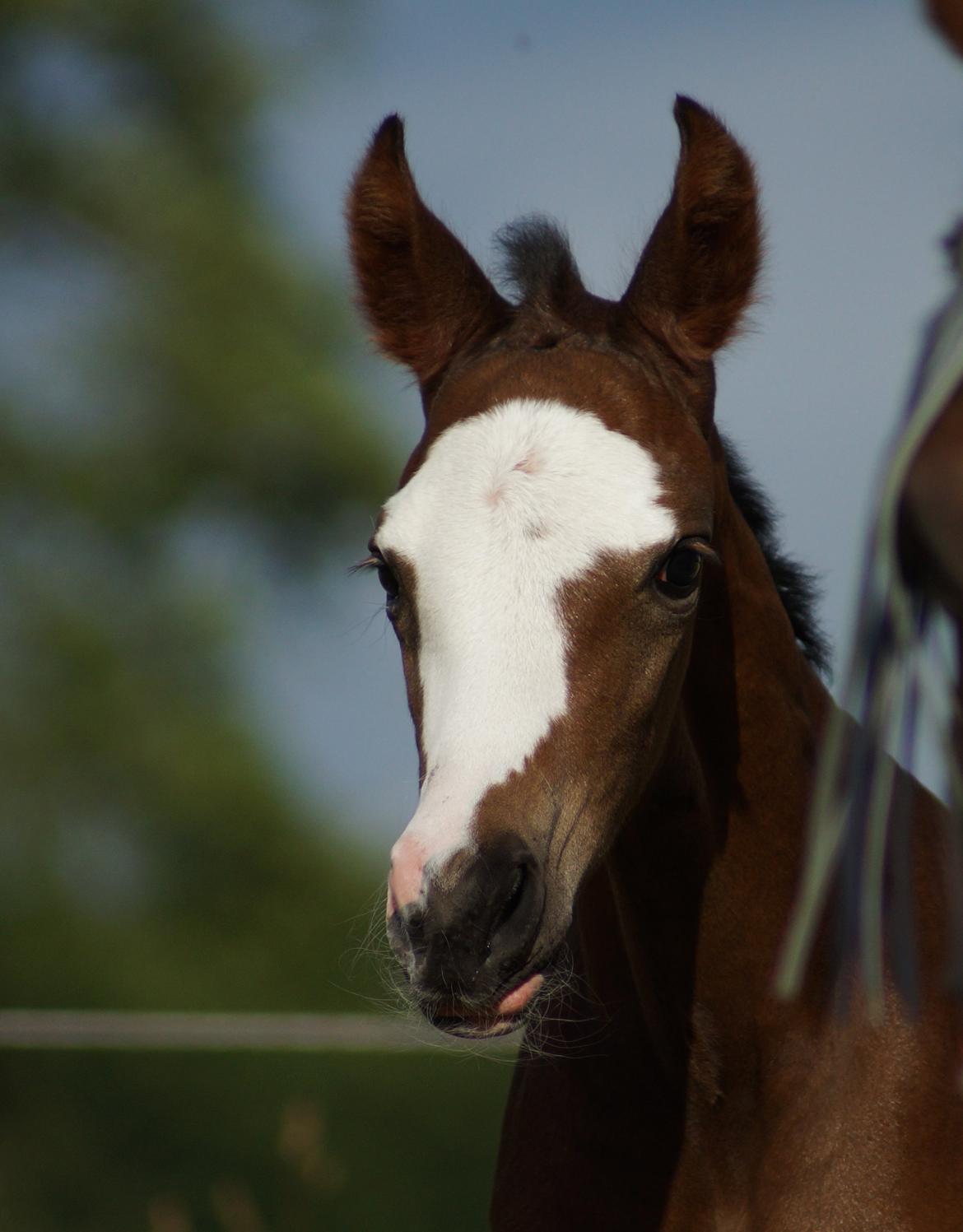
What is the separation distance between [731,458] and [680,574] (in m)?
0.70

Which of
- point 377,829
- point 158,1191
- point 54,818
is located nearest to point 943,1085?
point 158,1191

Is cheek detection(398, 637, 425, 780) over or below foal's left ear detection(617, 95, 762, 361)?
below

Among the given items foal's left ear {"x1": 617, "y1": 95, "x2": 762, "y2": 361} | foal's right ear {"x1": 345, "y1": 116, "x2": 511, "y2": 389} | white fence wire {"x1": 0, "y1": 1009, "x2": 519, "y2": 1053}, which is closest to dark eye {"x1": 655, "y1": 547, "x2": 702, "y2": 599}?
foal's left ear {"x1": 617, "y1": 95, "x2": 762, "y2": 361}

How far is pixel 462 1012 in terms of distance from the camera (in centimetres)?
209

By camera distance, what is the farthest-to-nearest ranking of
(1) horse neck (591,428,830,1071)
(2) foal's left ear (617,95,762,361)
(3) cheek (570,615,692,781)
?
1. (2) foal's left ear (617,95,762,361)
2. (1) horse neck (591,428,830,1071)
3. (3) cheek (570,615,692,781)

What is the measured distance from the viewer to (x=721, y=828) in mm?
2645

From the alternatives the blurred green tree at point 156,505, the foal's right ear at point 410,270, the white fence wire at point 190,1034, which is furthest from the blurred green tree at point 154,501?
the foal's right ear at point 410,270

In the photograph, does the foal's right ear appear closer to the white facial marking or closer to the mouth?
the white facial marking

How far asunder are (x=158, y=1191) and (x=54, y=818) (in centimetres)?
750

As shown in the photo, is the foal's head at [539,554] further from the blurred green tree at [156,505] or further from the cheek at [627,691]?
the blurred green tree at [156,505]

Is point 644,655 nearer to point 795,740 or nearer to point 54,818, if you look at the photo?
point 795,740

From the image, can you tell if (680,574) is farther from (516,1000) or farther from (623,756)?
Answer: (516,1000)

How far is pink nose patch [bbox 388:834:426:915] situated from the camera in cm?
202

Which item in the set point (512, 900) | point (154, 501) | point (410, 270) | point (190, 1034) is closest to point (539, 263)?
point (410, 270)
